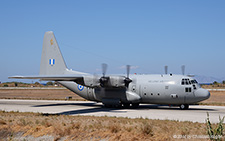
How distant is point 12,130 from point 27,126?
0.89 metres

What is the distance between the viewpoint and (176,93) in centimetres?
2647

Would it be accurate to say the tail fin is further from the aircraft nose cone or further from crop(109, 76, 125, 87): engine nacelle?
the aircraft nose cone

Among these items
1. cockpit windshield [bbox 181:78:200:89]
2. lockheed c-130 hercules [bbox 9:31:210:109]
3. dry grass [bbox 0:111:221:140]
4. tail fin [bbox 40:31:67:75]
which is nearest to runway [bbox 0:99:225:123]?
lockheed c-130 hercules [bbox 9:31:210:109]

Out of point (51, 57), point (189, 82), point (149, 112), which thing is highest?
point (51, 57)

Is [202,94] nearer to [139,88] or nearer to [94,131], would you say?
[139,88]

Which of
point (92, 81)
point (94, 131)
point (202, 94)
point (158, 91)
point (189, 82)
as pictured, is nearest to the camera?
point (94, 131)

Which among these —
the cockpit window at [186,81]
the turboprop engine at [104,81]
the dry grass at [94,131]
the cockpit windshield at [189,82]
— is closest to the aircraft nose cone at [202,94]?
the cockpit windshield at [189,82]

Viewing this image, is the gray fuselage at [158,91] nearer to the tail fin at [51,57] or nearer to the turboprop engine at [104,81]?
the turboprop engine at [104,81]

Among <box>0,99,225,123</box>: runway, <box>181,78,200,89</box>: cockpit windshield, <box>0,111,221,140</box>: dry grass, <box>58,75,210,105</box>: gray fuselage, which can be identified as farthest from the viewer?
<box>181,78,200,89</box>: cockpit windshield

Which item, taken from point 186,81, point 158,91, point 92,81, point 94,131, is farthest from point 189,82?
point 94,131

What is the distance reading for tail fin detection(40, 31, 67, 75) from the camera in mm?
34531

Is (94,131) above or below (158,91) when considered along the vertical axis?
below

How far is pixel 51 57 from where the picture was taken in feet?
114

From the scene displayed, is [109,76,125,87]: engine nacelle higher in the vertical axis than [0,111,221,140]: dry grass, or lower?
higher
